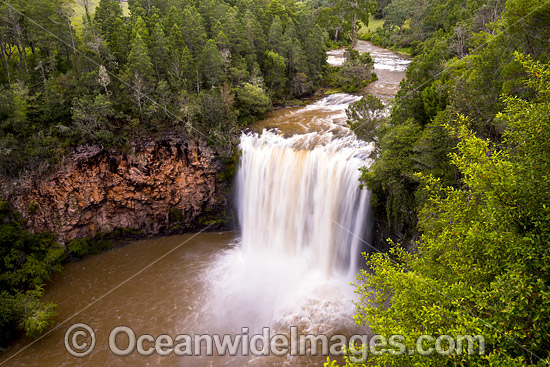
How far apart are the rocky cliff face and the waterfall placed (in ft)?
11.1

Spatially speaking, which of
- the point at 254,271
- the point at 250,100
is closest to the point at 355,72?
the point at 250,100

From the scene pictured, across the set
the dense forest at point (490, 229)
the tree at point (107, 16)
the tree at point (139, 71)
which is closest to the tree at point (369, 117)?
the dense forest at point (490, 229)

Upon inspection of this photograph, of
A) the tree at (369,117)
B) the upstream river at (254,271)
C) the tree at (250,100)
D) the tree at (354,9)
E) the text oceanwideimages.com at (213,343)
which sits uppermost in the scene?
the tree at (354,9)

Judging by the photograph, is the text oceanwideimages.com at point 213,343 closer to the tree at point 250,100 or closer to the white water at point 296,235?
the white water at point 296,235

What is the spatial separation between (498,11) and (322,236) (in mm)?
24261

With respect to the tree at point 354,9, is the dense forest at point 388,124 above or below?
below

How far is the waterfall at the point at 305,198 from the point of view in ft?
64.2

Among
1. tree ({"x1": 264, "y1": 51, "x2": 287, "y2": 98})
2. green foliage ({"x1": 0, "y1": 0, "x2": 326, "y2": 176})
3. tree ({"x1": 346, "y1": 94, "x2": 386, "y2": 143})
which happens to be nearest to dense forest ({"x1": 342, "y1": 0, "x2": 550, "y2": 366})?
tree ({"x1": 346, "y1": 94, "x2": 386, "y2": 143})

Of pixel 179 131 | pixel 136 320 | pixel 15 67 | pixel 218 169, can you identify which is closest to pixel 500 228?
pixel 136 320

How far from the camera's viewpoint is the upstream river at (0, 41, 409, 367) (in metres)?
16.6

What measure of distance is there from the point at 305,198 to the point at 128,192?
14.2m

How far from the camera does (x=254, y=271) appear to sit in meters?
21.7

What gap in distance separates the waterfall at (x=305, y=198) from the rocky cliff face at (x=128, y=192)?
338cm

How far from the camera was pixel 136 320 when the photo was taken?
1778cm
